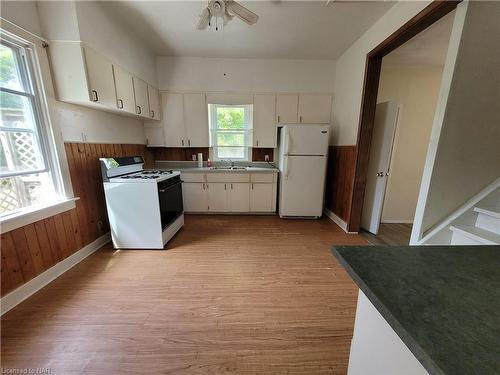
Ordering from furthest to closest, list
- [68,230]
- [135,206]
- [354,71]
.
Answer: [354,71] → [135,206] → [68,230]

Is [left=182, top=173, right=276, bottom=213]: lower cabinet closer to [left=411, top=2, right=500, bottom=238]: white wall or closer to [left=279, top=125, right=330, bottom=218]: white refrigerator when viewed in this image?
[left=279, top=125, right=330, bottom=218]: white refrigerator

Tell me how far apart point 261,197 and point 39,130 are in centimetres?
297

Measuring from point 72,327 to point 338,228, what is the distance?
333 centimetres

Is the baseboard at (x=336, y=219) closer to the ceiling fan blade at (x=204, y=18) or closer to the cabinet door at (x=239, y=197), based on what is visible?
the cabinet door at (x=239, y=197)

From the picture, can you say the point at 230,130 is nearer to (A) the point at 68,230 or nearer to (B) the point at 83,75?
(B) the point at 83,75

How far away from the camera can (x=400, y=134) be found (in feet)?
10.6

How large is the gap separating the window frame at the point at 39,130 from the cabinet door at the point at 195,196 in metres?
1.66

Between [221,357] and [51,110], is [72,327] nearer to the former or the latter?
[221,357]

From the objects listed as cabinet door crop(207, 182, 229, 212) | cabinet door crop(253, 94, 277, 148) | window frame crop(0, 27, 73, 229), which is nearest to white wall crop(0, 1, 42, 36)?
window frame crop(0, 27, 73, 229)

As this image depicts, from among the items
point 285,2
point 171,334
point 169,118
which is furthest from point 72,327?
point 285,2

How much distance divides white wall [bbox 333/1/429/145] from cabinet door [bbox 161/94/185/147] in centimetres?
284

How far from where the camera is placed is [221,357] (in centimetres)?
127

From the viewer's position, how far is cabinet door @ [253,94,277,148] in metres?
3.64

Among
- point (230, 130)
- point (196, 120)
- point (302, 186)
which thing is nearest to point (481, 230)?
point (302, 186)
